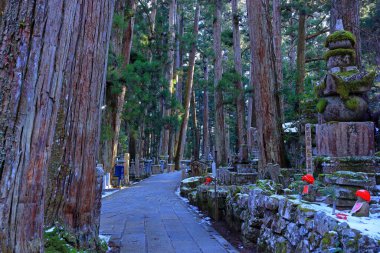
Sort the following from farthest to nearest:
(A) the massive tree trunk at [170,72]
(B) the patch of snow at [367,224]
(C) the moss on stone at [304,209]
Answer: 1. (A) the massive tree trunk at [170,72]
2. (C) the moss on stone at [304,209]
3. (B) the patch of snow at [367,224]

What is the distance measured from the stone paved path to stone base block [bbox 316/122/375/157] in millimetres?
2587

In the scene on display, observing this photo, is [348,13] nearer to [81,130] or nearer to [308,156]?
[308,156]

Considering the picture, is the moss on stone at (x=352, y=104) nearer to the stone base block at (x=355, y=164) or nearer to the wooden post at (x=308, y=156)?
the wooden post at (x=308, y=156)

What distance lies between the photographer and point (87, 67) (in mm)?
5250

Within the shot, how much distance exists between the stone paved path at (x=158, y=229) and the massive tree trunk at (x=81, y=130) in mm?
1037

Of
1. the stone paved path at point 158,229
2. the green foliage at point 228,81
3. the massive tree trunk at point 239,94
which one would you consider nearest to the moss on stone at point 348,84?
the stone paved path at point 158,229

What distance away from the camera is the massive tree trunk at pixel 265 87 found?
10016 mm

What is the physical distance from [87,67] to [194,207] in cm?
674

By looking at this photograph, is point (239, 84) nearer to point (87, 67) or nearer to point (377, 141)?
point (377, 141)

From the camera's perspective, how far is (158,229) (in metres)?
7.38

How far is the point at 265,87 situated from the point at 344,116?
3.63 metres

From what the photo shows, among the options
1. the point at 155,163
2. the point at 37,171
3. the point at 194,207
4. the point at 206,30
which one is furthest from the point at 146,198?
the point at 206,30

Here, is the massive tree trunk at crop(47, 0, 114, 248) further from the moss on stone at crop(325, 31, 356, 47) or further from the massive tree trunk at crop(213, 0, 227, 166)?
the massive tree trunk at crop(213, 0, 227, 166)

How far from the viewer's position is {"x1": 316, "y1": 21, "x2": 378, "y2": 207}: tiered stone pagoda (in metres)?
6.34
